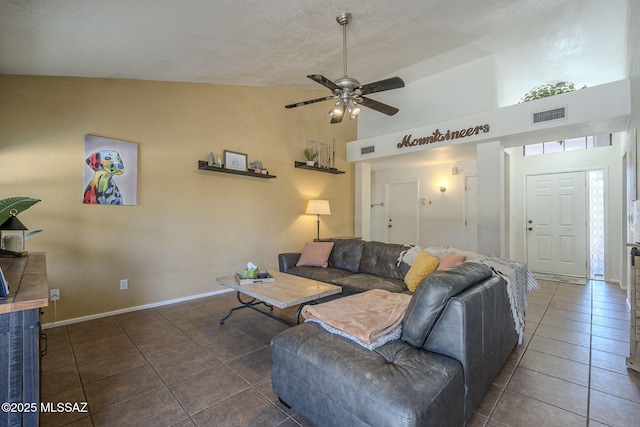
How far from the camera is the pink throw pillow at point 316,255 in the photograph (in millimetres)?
4000

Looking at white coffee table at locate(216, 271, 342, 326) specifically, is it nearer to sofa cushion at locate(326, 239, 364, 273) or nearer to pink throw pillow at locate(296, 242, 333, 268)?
pink throw pillow at locate(296, 242, 333, 268)

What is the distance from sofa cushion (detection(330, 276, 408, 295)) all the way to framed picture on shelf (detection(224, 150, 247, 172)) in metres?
2.26

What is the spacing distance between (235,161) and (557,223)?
5975 millimetres

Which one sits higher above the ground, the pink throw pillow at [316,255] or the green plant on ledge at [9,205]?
the green plant on ledge at [9,205]

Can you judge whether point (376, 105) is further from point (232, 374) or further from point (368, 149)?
point (232, 374)

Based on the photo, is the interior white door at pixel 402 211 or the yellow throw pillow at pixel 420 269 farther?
the interior white door at pixel 402 211

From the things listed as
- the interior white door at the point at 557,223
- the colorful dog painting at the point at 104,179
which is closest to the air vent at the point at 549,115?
the interior white door at the point at 557,223

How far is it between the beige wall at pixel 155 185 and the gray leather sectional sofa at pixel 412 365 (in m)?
2.69

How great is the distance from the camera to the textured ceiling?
211cm

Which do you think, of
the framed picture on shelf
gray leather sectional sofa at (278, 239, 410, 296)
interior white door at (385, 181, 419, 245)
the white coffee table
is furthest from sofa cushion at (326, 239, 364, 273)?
interior white door at (385, 181, 419, 245)

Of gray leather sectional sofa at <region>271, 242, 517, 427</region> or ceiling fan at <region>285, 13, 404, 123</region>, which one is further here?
ceiling fan at <region>285, 13, 404, 123</region>

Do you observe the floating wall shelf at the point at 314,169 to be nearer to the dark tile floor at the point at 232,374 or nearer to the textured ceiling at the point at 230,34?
the textured ceiling at the point at 230,34

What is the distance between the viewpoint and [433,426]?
47.5 inches

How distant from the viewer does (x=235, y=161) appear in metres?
4.34
